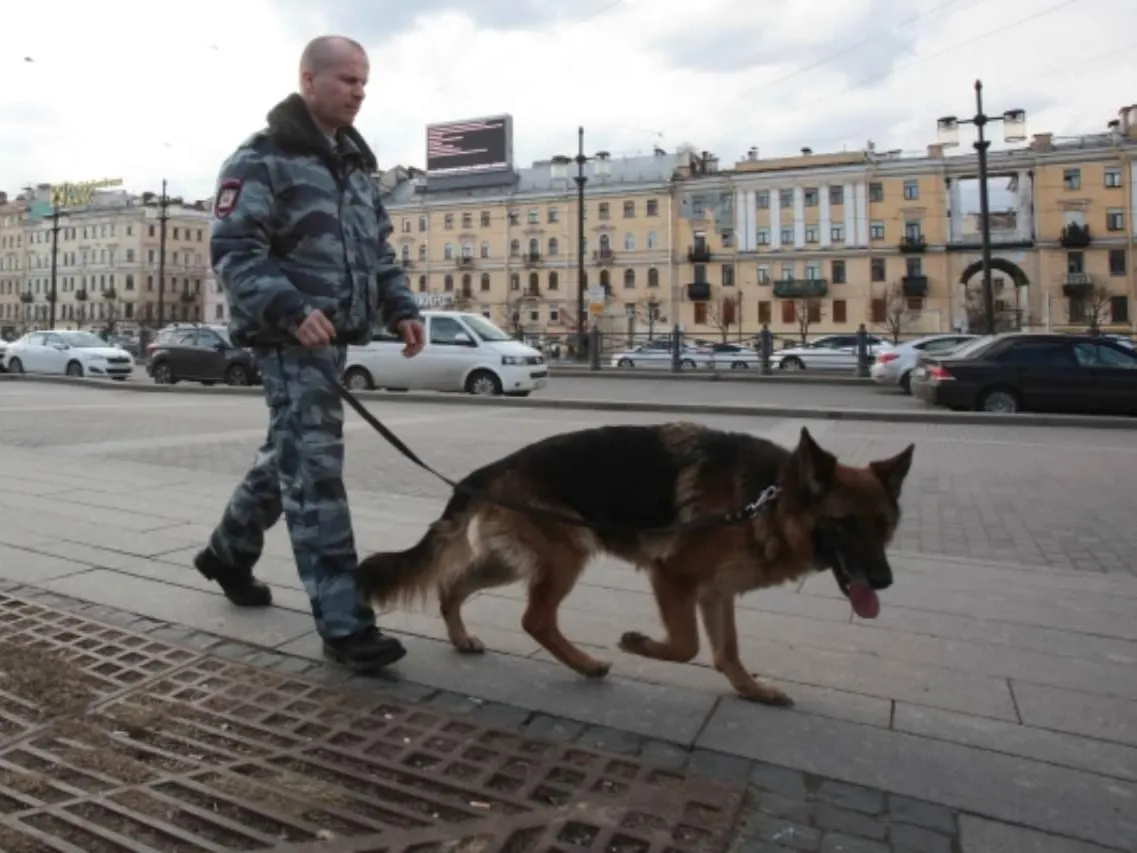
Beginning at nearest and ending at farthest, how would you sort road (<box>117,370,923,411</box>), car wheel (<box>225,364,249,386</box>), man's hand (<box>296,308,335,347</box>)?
man's hand (<box>296,308,335,347</box>)
road (<box>117,370,923,411</box>)
car wheel (<box>225,364,249,386</box>)

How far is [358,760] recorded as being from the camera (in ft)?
8.09

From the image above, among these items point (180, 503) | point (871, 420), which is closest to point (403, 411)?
point (871, 420)

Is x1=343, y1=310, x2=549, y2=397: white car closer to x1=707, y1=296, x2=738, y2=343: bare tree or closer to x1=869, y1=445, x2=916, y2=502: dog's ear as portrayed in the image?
x1=869, y1=445, x2=916, y2=502: dog's ear

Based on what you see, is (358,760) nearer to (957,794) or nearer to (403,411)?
(957,794)

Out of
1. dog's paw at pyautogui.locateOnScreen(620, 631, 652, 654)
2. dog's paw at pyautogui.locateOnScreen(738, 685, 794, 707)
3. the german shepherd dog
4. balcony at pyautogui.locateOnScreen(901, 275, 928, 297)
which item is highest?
balcony at pyautogui.locateOnScreen(901, 275, 928, 297)

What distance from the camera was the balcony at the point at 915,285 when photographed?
84.2m

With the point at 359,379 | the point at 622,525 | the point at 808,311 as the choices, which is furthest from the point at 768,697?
the point at 808,311

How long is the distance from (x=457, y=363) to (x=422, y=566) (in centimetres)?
1651

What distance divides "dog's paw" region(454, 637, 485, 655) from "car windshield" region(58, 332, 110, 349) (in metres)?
28.5

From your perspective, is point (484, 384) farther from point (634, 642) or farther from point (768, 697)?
point (768, 697)

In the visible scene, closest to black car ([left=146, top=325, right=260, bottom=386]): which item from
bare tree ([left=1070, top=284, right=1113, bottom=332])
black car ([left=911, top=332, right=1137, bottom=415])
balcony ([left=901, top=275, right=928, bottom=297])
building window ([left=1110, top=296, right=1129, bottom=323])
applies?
black car ([left=911, top=332, right=1137, bottom=415])

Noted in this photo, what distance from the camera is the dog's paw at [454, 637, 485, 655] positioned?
3.37m

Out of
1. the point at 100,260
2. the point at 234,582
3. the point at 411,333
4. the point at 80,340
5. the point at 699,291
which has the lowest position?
the point at 234,582

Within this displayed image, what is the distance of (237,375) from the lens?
23938mm
